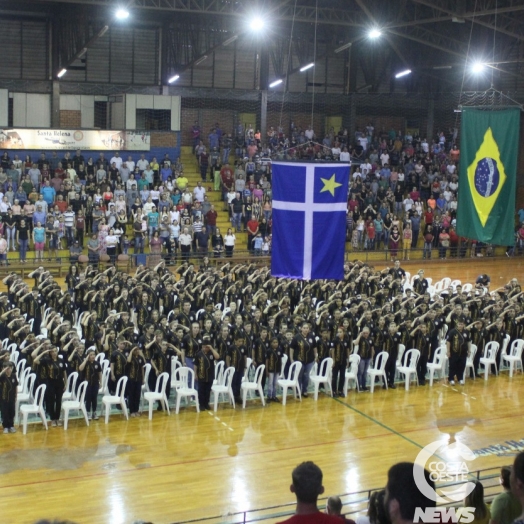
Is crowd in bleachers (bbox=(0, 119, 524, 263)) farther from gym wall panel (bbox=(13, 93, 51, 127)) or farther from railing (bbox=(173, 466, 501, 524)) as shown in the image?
railing (bbox=(173, 466, 501, 524))

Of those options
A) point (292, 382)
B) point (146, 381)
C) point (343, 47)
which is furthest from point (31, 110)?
point (292, 382)

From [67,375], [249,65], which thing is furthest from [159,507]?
[249,65]

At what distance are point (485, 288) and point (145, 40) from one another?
18647 mm

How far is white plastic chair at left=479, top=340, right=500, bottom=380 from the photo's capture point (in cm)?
1789

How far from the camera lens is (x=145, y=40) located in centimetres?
3469

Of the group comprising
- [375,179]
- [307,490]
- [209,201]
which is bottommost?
[307,490]

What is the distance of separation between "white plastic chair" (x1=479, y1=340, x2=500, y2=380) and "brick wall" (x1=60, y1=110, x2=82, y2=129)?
20554 mm

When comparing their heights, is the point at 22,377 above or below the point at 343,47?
below

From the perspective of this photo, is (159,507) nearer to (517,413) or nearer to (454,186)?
(517,413)

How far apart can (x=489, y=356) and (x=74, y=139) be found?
1855 centimetres

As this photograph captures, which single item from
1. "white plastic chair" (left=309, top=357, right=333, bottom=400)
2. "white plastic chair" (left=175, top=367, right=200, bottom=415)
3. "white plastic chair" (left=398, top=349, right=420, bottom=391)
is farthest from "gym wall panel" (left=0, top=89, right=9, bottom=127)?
"white plastic chair" (left=398, top=349, right=420, bottom=391)

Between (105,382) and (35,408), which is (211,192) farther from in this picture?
(35,408)

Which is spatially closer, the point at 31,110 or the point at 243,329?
the point at 243,329

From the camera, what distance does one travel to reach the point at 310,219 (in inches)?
477
